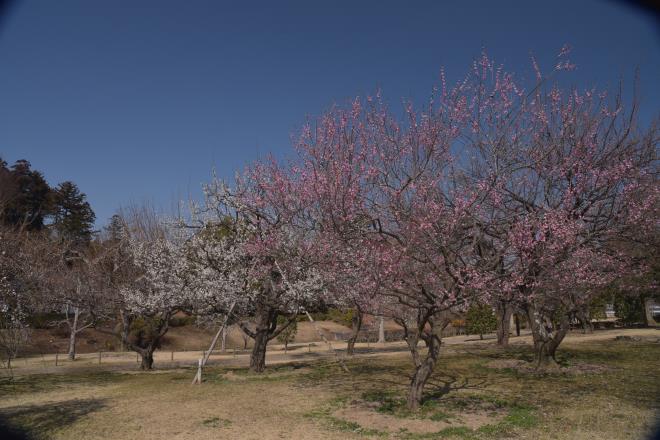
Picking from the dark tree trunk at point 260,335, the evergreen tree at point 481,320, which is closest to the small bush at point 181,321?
the evergreen tree at point 481,320

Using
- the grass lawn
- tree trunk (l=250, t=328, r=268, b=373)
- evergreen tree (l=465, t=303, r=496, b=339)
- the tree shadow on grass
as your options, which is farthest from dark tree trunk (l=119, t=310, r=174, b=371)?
evergreen tree (l=465, t=303, r=496, b=339)

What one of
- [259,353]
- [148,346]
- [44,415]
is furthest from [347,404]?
[148,346]

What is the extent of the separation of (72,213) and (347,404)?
4262 centimetres

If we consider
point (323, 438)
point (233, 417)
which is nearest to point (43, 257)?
point (233, 417)

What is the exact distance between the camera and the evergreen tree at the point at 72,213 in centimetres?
4331

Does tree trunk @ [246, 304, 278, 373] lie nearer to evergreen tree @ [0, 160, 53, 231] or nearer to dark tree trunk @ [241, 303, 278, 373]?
dark tree trunk @ [241, 303, 278, 373]

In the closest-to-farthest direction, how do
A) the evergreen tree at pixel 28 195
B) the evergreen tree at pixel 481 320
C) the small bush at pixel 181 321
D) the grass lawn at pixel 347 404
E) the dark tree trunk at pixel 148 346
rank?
the grass lawn at pixel 347 404 → the dark tree trunk at pixel 148 346 → the evergreen tree at pixel 481 320 → the small bush at pixel 181 321 → the evergreen tree at pixel 28 195

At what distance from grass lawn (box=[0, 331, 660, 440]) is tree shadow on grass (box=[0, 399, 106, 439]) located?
0.8 inches

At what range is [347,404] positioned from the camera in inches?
447

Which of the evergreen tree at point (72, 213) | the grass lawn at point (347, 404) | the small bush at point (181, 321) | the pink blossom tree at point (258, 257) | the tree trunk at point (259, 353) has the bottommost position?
the grass lawn at point (347, 404)

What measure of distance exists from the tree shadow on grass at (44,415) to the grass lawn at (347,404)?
0.07ft

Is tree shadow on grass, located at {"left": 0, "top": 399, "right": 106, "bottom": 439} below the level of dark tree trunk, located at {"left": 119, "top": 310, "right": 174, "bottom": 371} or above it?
below

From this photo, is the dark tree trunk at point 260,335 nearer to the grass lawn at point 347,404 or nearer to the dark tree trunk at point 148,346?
the grass lawn at point 347,404

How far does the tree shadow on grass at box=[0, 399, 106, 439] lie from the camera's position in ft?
30.0
